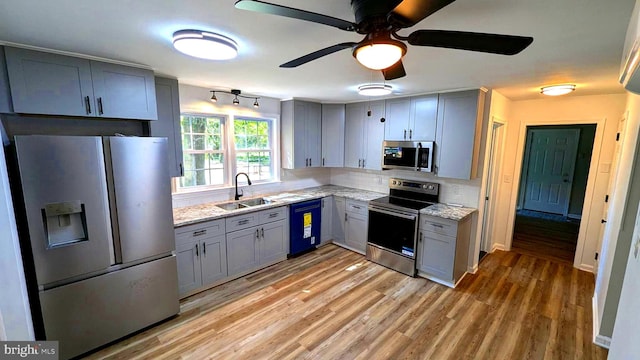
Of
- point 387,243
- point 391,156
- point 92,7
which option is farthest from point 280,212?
point 92,7

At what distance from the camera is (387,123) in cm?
384

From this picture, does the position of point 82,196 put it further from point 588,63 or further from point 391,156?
point 588,63

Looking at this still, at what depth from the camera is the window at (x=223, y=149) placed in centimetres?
334

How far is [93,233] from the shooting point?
204 cm

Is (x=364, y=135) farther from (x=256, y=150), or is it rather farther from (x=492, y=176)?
(x=492, y=176)

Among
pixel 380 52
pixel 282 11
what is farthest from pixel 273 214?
pixel 282 11

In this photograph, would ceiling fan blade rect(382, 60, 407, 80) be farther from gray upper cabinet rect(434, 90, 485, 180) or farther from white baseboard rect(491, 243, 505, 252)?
white baseboard rect(491, 243, 505, 252)

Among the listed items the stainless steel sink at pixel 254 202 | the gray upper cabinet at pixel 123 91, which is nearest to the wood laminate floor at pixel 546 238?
the stainless steel sink at pixel 254 202

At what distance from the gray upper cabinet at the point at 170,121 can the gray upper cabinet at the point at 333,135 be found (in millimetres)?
2293

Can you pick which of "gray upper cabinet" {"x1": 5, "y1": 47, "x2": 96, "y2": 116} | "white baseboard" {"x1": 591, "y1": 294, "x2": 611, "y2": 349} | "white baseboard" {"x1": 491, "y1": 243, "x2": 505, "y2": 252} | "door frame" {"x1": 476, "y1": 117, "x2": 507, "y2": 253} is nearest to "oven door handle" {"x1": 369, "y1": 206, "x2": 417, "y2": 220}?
"door frame" {"x1": 476, "y1": 117, "x2": 507, "y2": 253}

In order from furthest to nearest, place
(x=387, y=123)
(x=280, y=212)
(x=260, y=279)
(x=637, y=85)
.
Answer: (x=387, y=123)
(x=280, y=212)
(x=260, y=279)
(x=637, y=85)

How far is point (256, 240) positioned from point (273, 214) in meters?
0.39

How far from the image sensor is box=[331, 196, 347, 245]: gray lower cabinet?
4150mm

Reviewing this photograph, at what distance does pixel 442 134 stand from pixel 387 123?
2.65ft
